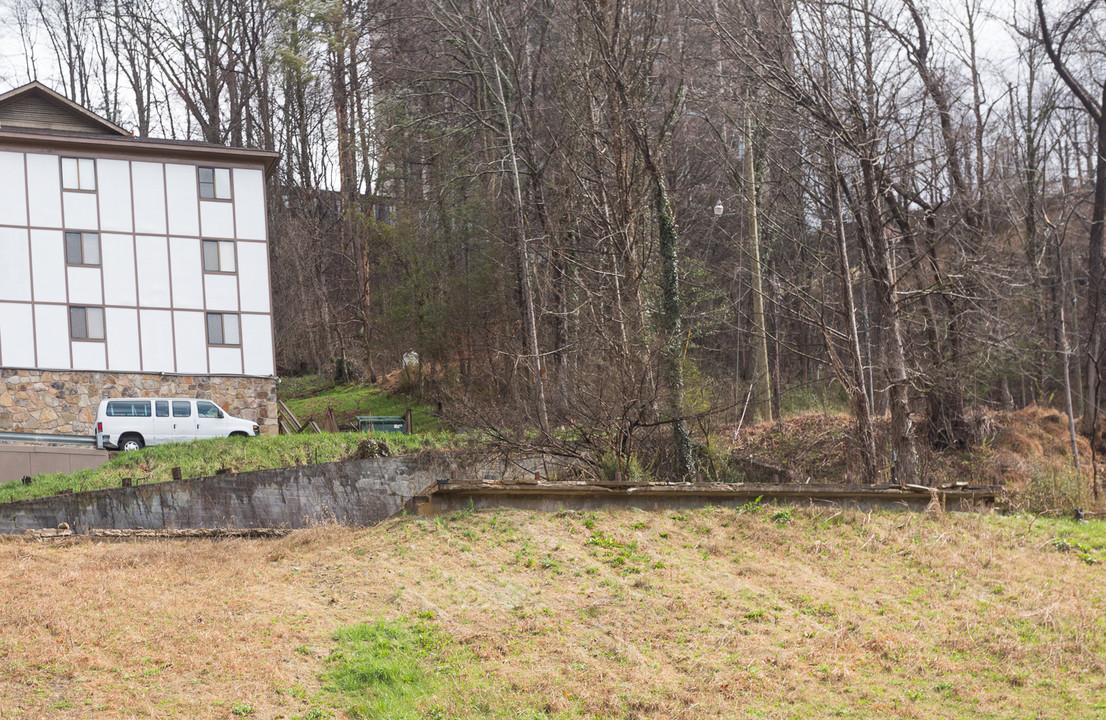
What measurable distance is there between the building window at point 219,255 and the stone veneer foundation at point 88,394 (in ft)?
11.1

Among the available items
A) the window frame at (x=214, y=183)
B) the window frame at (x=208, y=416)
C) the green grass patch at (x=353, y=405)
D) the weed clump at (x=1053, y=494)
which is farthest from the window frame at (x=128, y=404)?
the weed clump at (x=1053, y=494)

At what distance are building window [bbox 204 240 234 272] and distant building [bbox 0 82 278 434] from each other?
31mm

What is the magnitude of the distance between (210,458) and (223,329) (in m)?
10.5

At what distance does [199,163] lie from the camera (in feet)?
104

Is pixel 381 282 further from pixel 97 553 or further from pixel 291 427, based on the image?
pixel 97 553

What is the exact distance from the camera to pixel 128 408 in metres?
27.3

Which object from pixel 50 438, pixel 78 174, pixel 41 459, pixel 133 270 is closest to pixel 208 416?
pixel 50 438

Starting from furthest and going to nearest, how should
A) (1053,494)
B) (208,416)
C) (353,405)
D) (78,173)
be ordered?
(353,405)
(78,173)
(208,416)
(1053,494)

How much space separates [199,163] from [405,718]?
27.9 metres

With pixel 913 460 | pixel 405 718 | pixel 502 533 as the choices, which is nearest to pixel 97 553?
pixel 502 533

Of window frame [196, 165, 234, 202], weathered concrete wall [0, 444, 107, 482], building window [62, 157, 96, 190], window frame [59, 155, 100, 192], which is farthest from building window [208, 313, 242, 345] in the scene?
weathered concrete wall [0, 444, 107, 482]

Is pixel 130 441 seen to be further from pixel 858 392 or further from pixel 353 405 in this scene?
pixel 858 392

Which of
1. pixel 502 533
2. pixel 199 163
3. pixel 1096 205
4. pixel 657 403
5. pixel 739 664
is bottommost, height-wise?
pixel 739 664

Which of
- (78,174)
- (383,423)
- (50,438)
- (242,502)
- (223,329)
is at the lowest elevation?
(242,502)
